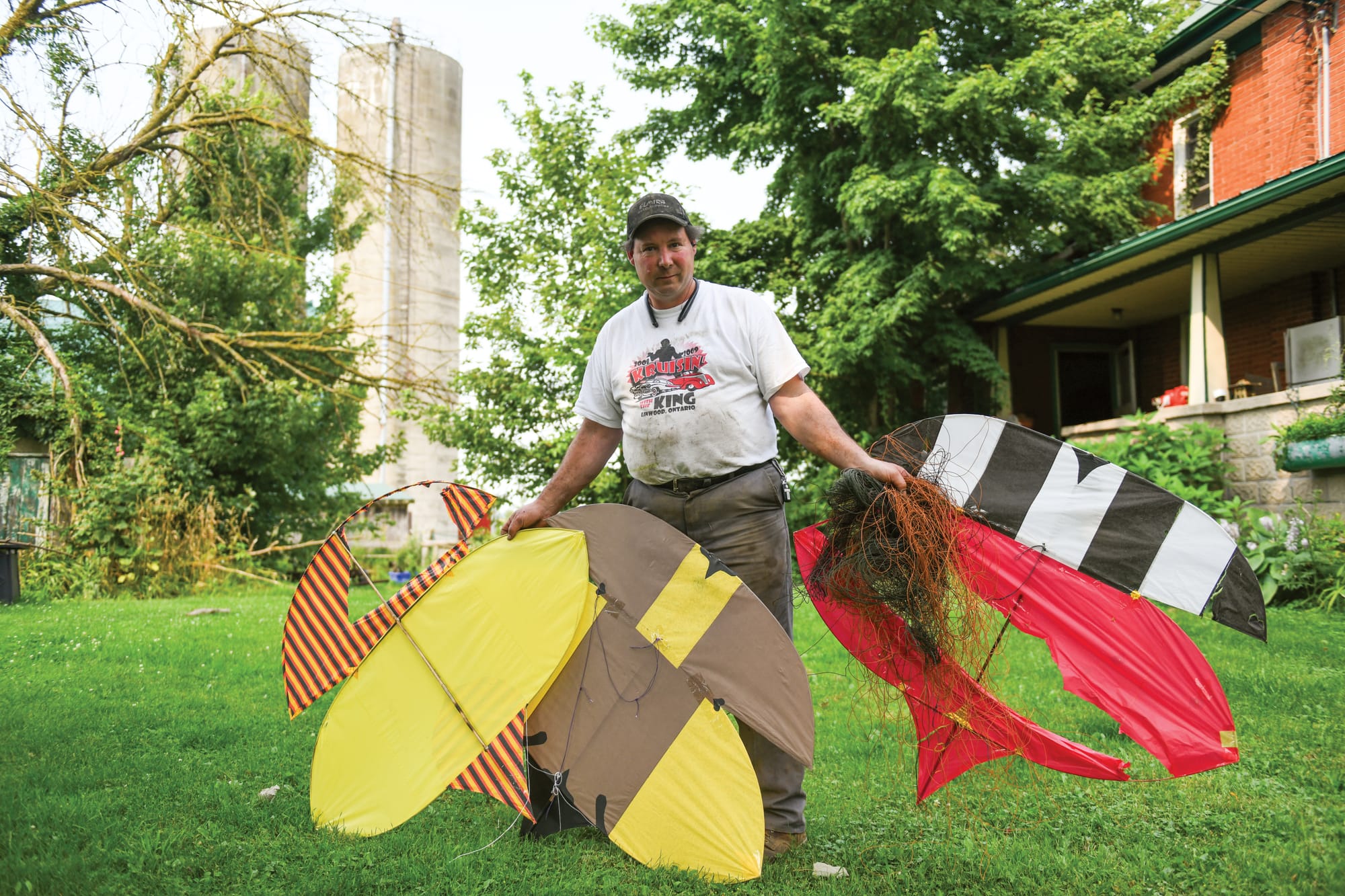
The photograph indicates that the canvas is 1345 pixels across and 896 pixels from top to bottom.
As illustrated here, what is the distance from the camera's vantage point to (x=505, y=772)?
345cm

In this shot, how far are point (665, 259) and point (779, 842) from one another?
82.5 inches

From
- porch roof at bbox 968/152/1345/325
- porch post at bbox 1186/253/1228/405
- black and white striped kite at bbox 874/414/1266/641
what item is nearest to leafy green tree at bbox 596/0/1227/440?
porch roof at bbox 968/152/1345/325

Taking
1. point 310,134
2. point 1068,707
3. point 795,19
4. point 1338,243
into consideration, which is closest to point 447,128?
point 795,19

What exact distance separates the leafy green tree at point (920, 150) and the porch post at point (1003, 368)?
62cm

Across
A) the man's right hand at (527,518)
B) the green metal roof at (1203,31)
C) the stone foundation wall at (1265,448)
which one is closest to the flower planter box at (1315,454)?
the stone foundation wall at (1265,448)

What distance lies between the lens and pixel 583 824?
3.42 meters

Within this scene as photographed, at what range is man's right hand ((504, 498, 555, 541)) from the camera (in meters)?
3.58

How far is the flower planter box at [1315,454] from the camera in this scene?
898 centimetres

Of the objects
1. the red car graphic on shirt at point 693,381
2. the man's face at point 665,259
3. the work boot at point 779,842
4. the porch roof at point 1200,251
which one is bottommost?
the work boot at point 779,842

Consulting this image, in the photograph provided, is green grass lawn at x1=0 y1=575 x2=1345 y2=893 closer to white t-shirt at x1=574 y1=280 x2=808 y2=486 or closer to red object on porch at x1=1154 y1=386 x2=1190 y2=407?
white t-shirt at x1=574 y1=280 x2=808 y2=486

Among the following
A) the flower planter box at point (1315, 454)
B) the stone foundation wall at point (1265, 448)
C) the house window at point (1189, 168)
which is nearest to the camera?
the flower planter box at point (1315, 454)

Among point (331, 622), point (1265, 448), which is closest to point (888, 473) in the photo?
point (331, 622)

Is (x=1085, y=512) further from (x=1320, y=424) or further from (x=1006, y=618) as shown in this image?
(x=1320, y=424)

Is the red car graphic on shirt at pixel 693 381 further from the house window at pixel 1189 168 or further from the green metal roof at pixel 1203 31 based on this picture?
the house window at pixel 1189 168
